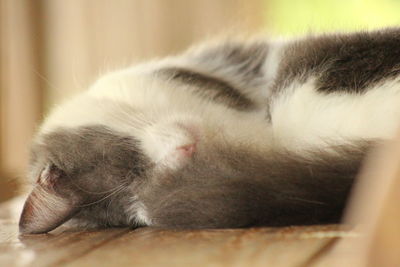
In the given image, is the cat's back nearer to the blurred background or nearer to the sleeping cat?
the sleeping cat

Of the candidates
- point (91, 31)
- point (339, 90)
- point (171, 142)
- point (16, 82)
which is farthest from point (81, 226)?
point (91, 31)

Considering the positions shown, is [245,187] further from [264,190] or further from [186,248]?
[186,248]

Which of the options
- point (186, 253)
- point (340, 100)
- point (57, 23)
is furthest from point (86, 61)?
point (186, 253)

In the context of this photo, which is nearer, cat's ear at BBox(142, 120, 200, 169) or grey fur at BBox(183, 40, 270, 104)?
cat's ear at BBox(142, 120, 200, 169)

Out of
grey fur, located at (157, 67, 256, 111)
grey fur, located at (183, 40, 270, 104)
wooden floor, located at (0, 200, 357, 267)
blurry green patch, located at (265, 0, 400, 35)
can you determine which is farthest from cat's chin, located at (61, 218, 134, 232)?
blurry green patch, located at (265, 0, 400, 35)

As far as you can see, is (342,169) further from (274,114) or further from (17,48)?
(17,48)

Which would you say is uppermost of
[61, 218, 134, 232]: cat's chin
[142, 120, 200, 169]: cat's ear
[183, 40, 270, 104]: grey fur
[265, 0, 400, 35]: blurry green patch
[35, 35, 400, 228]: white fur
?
[265, 0, 400, 35]: blurry green patch

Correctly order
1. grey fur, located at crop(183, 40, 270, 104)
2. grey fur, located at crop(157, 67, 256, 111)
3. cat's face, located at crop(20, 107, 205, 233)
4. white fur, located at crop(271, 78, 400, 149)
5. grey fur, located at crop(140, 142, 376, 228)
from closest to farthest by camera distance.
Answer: grey fur, located at crop(140, 142, 376, 228) < white fur, located at crop(271, 78, 400, 149) < cat's face, located at crop(20, 107, 205, 233) < grey fur, located at crop(157, 67, 256, 111) < grey fur, located at crop(183, 40, 270, 104)
